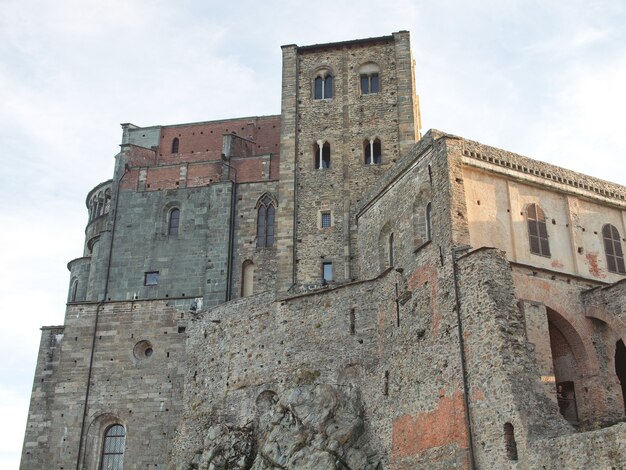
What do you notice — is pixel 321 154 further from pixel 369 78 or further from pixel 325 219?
pixel 369 78

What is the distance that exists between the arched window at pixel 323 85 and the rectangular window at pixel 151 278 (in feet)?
36.8

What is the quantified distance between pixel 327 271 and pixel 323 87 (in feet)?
31.2

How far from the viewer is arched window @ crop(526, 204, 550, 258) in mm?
25781

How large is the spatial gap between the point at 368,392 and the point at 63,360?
16.2 meters

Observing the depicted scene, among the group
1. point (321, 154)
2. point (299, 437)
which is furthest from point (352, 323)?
point (321, 154)

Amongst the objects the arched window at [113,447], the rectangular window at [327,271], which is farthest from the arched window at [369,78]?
the arched window at [113,447]

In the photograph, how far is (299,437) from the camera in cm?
2608

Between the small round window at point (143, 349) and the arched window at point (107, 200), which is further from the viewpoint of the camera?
the arched window at point (107, 200)

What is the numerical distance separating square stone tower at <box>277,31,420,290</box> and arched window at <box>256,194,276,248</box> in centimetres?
Result: 269

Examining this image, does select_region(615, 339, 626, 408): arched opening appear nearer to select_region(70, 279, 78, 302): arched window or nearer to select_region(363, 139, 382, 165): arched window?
select_region(363, 139, 382, 165): arched window

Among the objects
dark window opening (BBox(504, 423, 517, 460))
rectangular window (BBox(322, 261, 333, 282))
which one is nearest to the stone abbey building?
dark window opening (BBox(504, 423, 517, 460))

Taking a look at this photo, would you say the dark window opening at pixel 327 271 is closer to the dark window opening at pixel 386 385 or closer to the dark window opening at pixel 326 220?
the dark window opening at pixel 326 220

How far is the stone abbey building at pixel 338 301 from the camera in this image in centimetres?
2231

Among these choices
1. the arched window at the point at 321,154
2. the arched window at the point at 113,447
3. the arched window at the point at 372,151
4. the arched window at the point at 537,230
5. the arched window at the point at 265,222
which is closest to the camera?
the arched window at the point at 537,230
